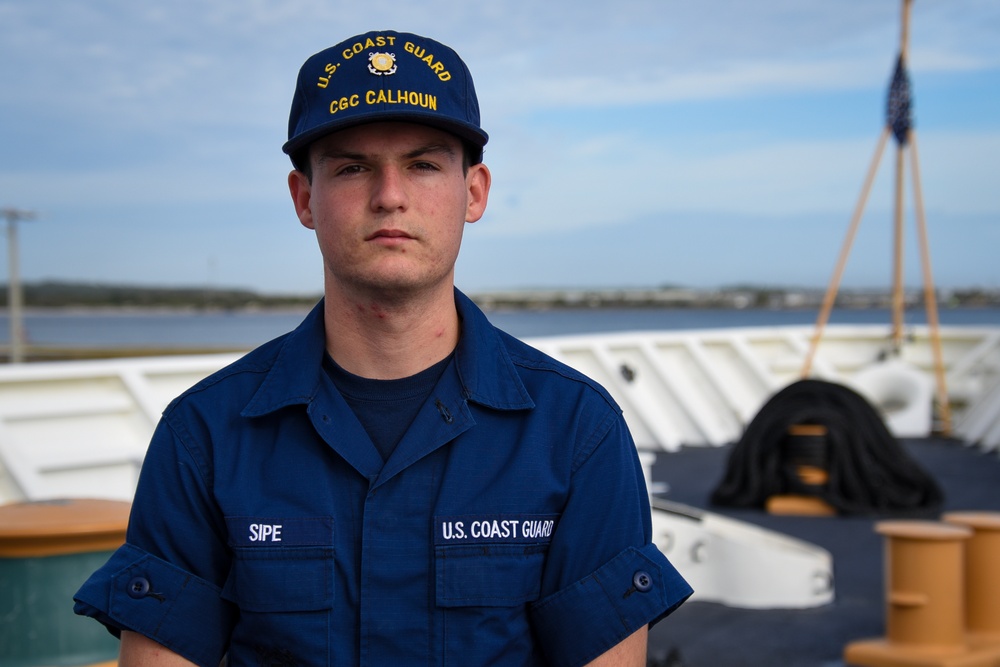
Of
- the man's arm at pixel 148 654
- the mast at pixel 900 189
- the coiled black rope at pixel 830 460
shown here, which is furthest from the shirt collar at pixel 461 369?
the mast at pixel 900 189

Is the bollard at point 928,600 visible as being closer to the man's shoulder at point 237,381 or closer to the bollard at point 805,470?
the man's shoulder at point 237,381

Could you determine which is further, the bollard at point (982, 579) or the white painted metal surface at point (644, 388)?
the white painted metal surface at point (644, 388)

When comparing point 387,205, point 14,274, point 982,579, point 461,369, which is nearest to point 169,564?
point 461,369

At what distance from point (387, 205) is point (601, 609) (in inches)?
30.5

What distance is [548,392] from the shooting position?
6.59ft

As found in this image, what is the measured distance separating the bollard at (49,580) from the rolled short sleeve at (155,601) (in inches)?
59.8

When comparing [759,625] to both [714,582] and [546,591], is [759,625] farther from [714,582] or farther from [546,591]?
[546,591]

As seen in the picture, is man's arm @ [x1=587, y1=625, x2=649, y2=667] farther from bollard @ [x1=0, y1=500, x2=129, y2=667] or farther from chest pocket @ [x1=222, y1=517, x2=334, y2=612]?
bollard @ [x1=0, y1=500, x2=129, y2=667]

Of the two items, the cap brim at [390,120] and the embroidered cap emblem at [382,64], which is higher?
the embroidered cap emblem at [382,64]

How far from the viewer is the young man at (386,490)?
1.86 meters

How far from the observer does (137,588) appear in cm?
188

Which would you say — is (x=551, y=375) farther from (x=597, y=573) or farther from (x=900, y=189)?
(x=900, y=189)

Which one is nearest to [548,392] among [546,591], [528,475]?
[528,475]

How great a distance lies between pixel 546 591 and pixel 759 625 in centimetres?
391
